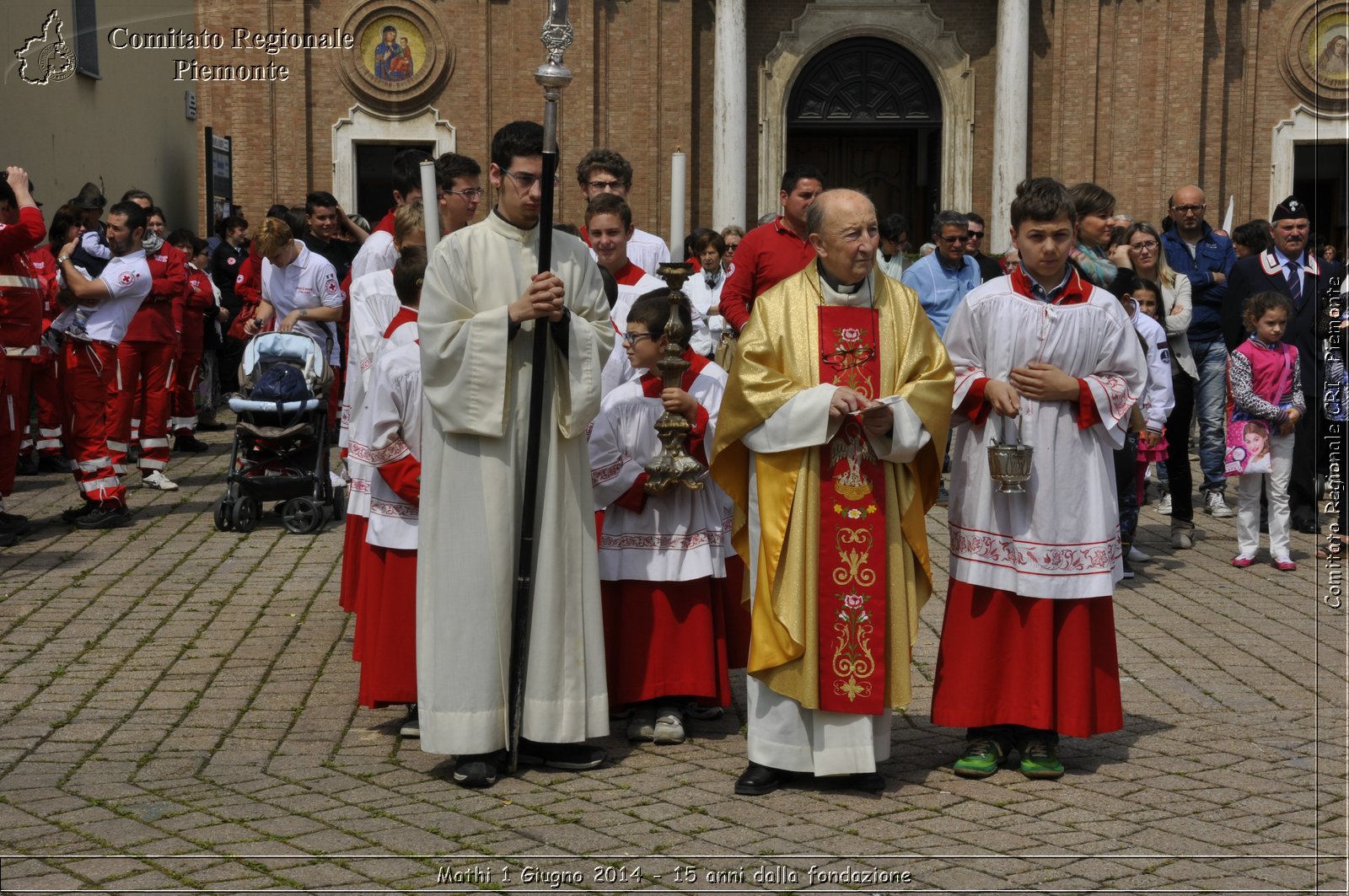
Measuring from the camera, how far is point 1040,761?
5414 millimetres

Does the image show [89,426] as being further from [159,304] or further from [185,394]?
[185,394]

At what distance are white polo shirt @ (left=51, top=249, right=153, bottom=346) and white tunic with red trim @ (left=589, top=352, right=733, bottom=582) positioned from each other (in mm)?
5951

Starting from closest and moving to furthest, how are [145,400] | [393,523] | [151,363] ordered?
[393,523]
[151,363]
[145,400]

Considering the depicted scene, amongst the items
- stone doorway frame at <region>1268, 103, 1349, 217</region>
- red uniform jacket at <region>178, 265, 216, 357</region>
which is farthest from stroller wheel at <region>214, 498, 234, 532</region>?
stone doorway frame at <region>1268, 103, 1349, 217</region>

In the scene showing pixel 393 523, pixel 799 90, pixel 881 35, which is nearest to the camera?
pixel 393 523

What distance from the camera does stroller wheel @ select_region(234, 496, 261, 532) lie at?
10.3m

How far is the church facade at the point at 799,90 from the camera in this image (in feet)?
79.9

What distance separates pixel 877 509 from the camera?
5203mm

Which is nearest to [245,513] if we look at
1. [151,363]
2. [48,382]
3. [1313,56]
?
[151,363]

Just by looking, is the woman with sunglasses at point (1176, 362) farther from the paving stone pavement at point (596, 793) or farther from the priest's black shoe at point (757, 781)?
the priest's black shoe at point (757, 781)

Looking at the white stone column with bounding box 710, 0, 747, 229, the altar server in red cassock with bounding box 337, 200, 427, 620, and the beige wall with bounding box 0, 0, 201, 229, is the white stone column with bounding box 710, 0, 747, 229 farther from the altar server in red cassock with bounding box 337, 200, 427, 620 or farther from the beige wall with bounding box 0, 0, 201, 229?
the altar server in red cassock with bounding box 337, 200, 427, 620

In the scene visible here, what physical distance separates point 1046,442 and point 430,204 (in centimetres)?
234

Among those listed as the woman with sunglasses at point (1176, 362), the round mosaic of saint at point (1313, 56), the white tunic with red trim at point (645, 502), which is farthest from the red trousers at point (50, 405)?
the round mosaic of saint at point (1313, 56)

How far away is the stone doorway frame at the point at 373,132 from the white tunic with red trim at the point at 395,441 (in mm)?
19529
